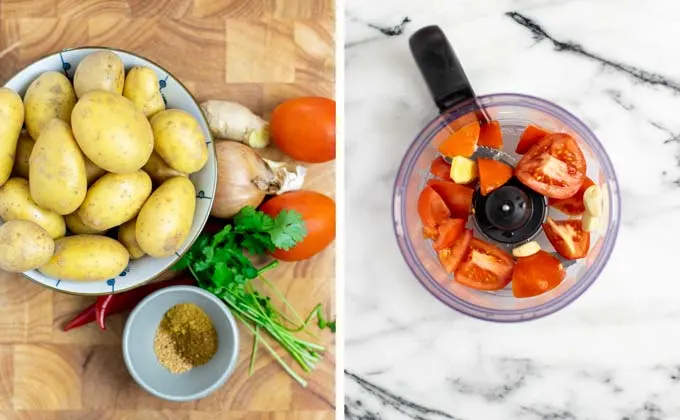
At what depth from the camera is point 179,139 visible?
751 mm

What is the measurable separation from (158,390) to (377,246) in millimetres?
261

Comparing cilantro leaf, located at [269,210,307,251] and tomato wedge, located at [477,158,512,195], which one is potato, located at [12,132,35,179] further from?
tomato wedge, located at [477,158,512,195]

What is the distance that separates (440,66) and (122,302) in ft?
1.30

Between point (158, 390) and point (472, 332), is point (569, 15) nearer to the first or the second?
point (472, 332)

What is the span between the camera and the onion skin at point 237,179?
2.72ft

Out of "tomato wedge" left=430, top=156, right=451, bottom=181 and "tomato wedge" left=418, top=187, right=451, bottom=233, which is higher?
"tomato wedge" left=430, top=156, right=451, bottom=181

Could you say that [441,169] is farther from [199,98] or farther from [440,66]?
[199,98]

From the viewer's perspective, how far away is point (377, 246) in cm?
81

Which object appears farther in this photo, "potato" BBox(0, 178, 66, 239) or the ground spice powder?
the ground spice powder

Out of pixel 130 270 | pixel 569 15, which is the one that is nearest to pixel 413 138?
pixel 569 15

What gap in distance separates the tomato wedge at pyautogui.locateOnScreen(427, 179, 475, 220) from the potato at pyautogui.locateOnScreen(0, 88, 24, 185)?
0.38m

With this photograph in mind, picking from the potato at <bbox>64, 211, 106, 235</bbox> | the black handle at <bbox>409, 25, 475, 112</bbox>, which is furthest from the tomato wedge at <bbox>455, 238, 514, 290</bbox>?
the potato at <bbox>64, 211, 106, 235</bbox>

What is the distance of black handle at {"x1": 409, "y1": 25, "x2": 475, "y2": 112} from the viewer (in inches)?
29.9

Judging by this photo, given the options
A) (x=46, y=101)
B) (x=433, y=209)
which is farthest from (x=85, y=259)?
(x=433, y=209)
